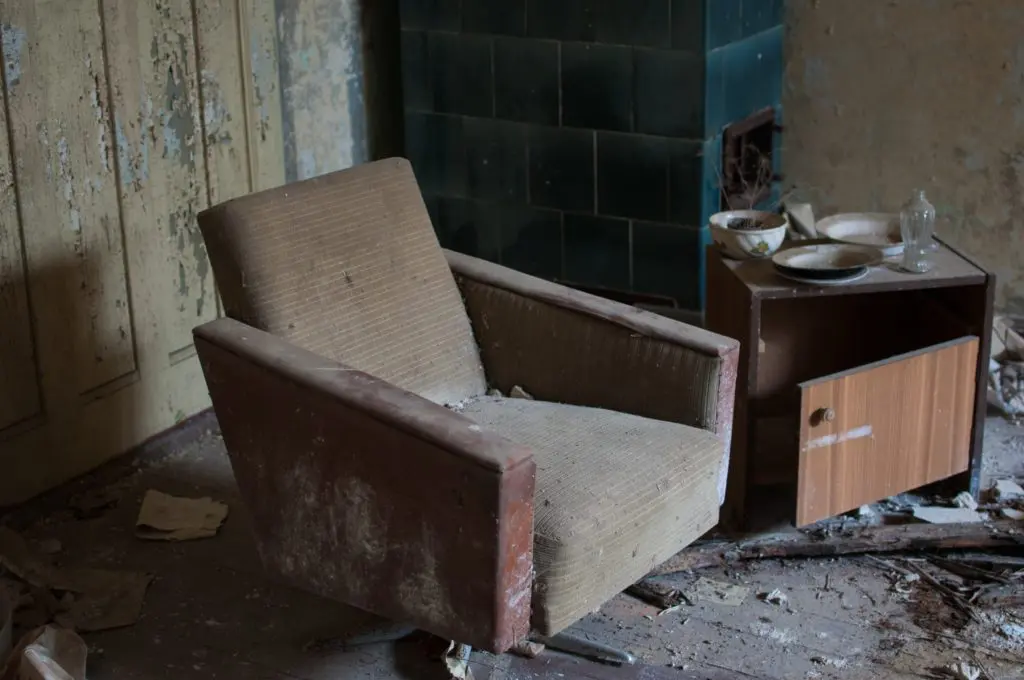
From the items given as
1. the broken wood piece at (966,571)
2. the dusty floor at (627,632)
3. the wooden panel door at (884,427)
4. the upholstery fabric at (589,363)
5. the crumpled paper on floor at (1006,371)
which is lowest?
the dusty floor at (627,632)

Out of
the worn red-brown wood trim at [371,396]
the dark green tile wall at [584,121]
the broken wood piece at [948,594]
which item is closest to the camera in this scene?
the worn red-brown wood trim at [371,396]

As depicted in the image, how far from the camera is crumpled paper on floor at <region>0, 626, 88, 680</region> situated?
2152mm

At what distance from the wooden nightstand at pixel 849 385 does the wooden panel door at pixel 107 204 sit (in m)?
1.27

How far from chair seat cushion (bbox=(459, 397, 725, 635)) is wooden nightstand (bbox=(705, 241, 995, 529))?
0.38 meters

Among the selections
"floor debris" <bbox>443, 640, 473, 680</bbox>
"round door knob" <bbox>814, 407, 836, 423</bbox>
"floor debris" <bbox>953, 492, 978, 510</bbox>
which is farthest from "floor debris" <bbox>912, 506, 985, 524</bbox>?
"floor debris" <bbox>443, 640, 473, 680</bbox>

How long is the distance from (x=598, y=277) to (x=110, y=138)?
1400 millimetres

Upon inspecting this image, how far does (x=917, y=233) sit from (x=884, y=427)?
0.42 meters

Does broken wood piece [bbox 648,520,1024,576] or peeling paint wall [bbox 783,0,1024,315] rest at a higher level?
peeling paint wall [bbox 783,0,1024,315]

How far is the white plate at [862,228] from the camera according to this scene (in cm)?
288

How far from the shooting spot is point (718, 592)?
2.53 m

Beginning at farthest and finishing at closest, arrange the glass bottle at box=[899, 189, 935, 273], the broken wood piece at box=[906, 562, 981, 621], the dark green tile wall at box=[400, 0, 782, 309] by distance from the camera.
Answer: the dark green tile wall at box=[400, 0, 782, 309], the glass bottle at box=[899, 189, 935, 273], the broken wood piece at box=[906, 562, 981, 621]

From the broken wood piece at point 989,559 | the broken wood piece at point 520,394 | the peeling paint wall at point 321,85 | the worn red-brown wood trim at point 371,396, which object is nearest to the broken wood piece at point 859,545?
the broken wood piece at point 989,559

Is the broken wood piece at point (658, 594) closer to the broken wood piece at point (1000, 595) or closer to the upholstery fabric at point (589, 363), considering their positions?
the upholstery fabric at point (589, 363)

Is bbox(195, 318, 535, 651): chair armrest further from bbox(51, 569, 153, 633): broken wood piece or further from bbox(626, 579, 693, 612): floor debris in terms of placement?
bbox(626, 579, 693, 612): floor debris
